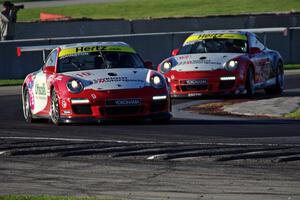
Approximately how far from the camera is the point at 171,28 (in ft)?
118

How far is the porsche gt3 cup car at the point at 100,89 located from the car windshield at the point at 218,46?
4.64m

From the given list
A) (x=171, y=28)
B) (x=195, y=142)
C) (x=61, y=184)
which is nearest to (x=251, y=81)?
(x=195, y=142)

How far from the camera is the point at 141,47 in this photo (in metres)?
29.6

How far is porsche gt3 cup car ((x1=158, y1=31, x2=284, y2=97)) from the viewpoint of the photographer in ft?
70.2

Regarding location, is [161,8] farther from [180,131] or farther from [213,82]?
[180,131]

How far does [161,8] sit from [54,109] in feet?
98.9

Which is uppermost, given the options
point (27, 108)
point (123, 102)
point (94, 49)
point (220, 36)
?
point (94, 49)

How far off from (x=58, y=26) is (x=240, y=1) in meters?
13.3

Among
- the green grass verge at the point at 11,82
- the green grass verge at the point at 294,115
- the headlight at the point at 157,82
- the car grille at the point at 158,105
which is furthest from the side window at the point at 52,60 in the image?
the green grass verge at the point at 11,82

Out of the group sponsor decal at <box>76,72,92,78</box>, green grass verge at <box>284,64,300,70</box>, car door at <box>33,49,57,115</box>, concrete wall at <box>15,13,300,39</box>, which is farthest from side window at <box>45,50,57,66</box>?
concrete wall at <box>15,13,300,39</box>

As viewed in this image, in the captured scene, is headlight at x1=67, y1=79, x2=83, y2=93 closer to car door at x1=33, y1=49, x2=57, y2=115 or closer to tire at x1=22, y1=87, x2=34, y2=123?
car door at x1=33, y1=49, x2=57, y2=115

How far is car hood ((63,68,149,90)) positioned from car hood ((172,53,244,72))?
4270 mm

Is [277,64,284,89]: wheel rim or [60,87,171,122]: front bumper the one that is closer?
[60,87,171,122]: front bumper

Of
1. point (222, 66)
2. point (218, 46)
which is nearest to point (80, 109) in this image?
point (222, 66)
